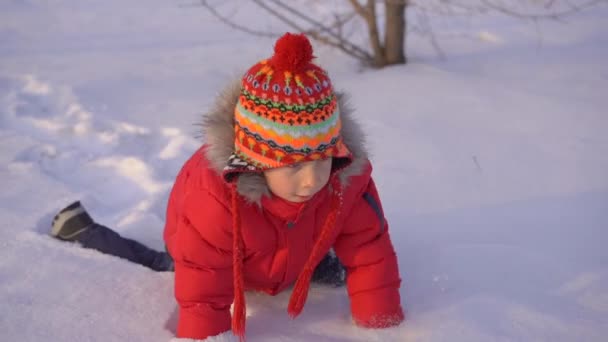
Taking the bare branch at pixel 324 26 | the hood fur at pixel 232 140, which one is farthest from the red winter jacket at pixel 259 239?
the bare branch at pixel 324 26

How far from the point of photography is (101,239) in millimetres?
2051

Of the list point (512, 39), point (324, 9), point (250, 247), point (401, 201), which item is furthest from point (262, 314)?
point (324, 9)

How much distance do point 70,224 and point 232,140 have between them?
31.3 inches

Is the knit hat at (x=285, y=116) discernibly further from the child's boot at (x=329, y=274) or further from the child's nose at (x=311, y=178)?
the child's boot at (x=329, y=274)

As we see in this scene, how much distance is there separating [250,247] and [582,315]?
3.04 ft

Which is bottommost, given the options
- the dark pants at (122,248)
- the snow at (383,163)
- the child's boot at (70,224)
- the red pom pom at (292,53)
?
the snow at (383,163)

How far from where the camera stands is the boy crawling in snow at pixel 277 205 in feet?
4.75

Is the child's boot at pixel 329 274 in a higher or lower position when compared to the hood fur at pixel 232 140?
lower

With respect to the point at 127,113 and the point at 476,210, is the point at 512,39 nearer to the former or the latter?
the point at 476,210

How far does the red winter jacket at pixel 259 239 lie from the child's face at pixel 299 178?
37 millimetres

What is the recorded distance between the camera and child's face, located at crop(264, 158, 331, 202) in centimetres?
150

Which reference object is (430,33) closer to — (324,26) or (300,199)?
(324,26)

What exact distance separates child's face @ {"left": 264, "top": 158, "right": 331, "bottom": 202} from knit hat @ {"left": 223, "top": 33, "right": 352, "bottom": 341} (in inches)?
0.9

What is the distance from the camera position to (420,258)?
2064 millimetres
